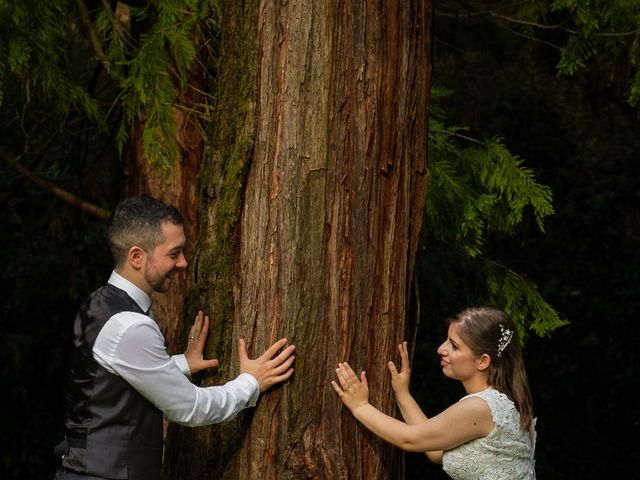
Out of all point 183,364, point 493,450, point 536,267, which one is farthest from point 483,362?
point 536,267

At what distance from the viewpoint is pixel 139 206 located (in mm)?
3703

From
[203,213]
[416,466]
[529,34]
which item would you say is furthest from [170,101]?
[416,466]

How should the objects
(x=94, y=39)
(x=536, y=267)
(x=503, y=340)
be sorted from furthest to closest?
(x=536, y=267), (x=94, y=39), (x=503, y=340)

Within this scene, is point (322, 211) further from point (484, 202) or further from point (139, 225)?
point (484, 202)

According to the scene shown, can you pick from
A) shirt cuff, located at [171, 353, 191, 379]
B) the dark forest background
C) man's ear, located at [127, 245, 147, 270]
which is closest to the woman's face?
shirt cuff, located at [171, 353, 191, 379]

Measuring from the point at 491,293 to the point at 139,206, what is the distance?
2942 millimetres

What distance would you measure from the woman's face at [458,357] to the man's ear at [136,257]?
1.19 m

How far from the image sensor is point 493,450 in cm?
382

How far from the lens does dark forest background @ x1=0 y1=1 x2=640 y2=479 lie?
32.5ft

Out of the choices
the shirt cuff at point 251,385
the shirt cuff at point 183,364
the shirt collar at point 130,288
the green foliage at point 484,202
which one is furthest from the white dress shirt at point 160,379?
the green foliage at point 484,202

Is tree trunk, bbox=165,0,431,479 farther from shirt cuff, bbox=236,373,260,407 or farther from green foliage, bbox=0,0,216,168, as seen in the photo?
green foliage, bbox=0,0,216,168

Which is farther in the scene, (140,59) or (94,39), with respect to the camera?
(94,39)

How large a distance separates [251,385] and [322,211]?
65 cm

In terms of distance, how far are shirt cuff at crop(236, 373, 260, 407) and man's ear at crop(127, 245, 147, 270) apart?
558 millimetres
